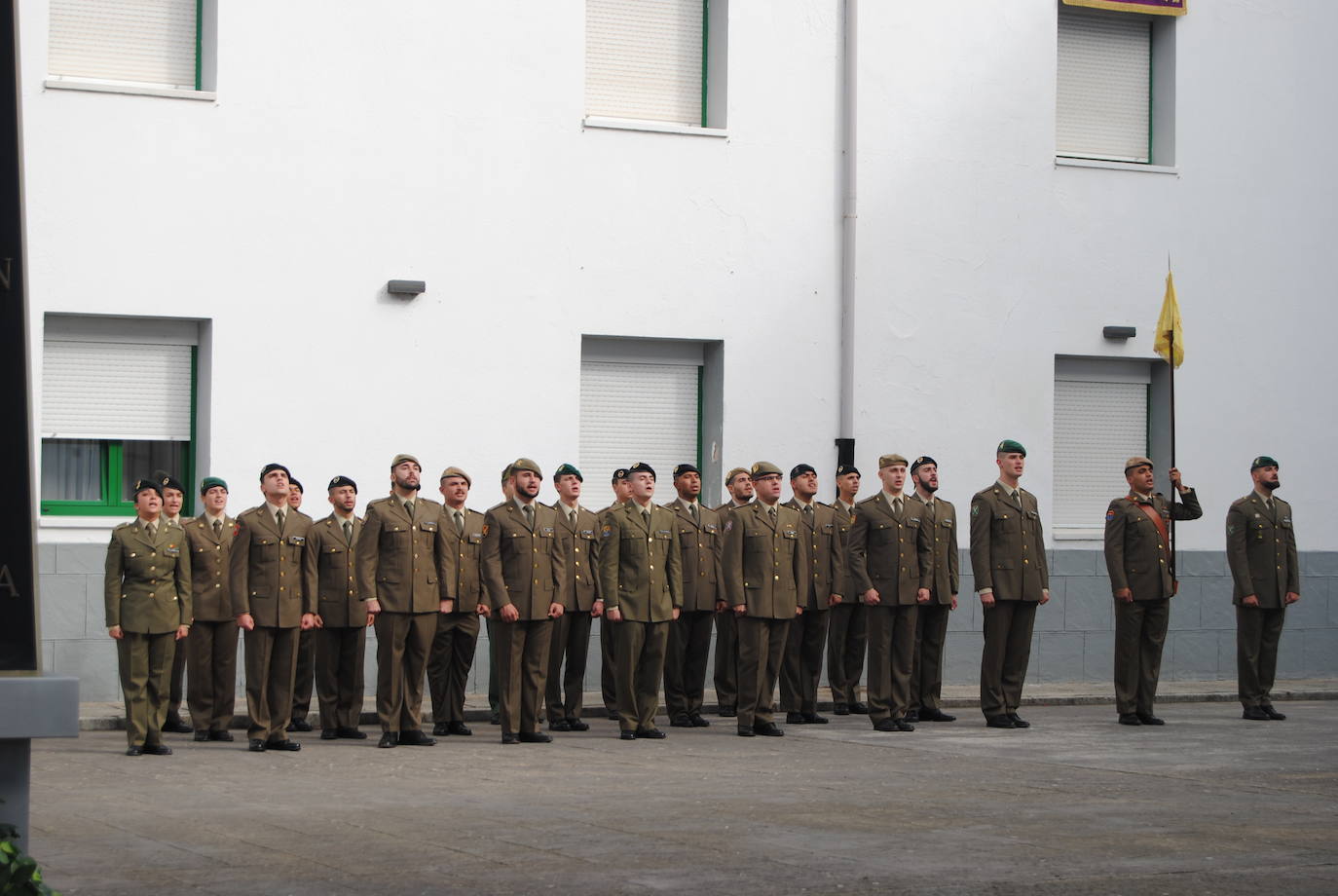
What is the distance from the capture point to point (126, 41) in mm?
16188

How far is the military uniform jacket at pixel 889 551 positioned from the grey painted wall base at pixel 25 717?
9.40 m

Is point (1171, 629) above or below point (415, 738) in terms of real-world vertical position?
above

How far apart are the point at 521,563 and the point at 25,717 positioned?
312 inches

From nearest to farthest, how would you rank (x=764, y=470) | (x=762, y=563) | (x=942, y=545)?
(x=762, y=563) → (x=764, y=470) → (x=942, y=545)

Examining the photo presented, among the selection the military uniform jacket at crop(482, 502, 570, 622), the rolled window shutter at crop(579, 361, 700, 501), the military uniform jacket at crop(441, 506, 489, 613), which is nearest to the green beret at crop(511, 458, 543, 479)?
the military uniform jacket at crop(482, 502, 570, 622)

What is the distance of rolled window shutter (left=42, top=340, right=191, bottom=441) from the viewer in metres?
15.8

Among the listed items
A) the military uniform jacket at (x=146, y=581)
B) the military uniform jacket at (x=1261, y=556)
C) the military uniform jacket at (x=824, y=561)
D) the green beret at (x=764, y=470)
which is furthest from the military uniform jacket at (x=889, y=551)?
the military uniform jacket at (x=146, y=581)

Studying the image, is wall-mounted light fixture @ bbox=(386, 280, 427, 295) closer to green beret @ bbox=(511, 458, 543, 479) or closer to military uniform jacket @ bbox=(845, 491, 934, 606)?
green beret @ bbox=(511, 458, 543, 479)

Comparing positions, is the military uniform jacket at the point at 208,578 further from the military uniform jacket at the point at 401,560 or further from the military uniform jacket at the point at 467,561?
the military uniform jacket at the point at 467,561

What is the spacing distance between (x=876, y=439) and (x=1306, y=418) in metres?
4.88

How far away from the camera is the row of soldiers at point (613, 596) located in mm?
13531

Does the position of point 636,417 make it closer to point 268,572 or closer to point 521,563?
point 521,563

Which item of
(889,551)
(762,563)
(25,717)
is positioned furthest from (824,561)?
(25,717)

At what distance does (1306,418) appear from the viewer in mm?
20219
